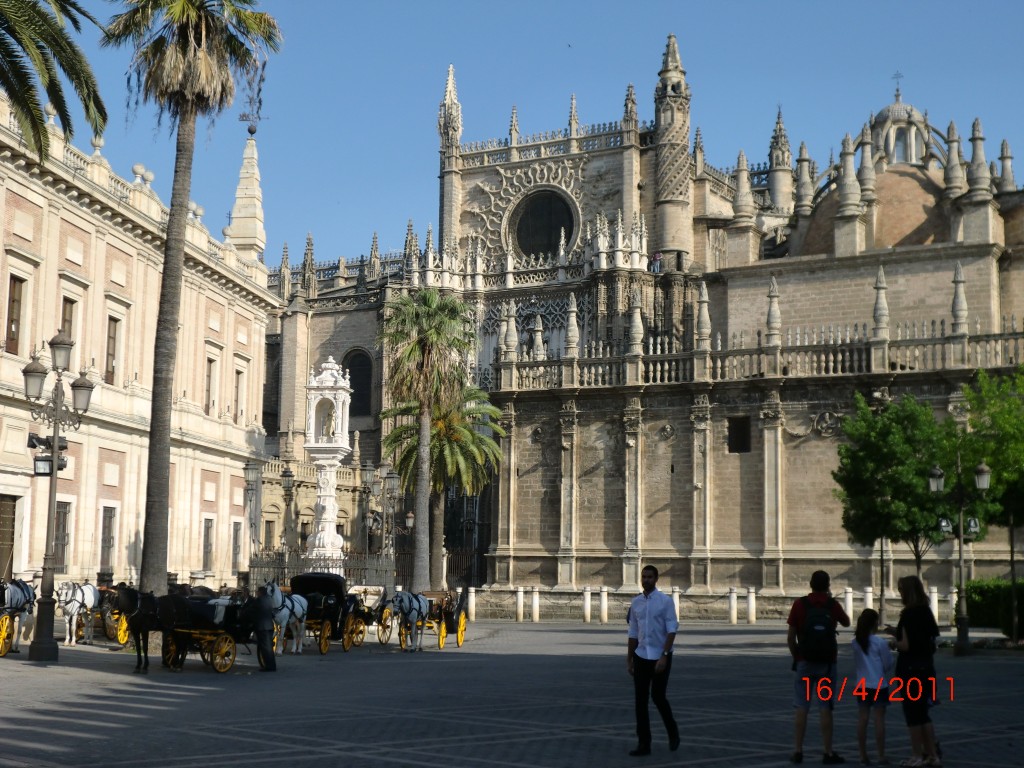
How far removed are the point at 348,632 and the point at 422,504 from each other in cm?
966

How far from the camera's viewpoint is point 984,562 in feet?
112

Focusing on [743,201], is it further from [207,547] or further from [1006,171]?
[207,547]

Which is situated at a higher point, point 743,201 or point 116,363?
point 743,201

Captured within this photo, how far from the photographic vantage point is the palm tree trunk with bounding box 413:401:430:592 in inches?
1315

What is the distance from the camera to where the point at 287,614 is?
20.9m

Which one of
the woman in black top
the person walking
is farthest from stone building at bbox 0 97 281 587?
the woman in black top

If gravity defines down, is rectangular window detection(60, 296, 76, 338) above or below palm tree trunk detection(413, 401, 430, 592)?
above

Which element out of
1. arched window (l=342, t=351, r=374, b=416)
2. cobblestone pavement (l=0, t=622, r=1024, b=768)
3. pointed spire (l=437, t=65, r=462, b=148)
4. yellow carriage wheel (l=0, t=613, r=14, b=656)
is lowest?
cobblestone pavement (l=0, t=622, r=1024, b=768)

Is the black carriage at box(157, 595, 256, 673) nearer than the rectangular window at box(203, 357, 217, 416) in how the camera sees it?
Yes

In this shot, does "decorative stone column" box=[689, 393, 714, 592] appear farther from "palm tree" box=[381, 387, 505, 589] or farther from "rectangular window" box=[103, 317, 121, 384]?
"rectangular window" box=[103, 317, 121, 384]

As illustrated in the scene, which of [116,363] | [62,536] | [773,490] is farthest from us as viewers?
[773,490]

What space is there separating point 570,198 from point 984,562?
2974 centimetres

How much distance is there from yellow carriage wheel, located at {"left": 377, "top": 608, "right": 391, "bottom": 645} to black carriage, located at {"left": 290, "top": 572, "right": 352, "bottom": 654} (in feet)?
4.03
